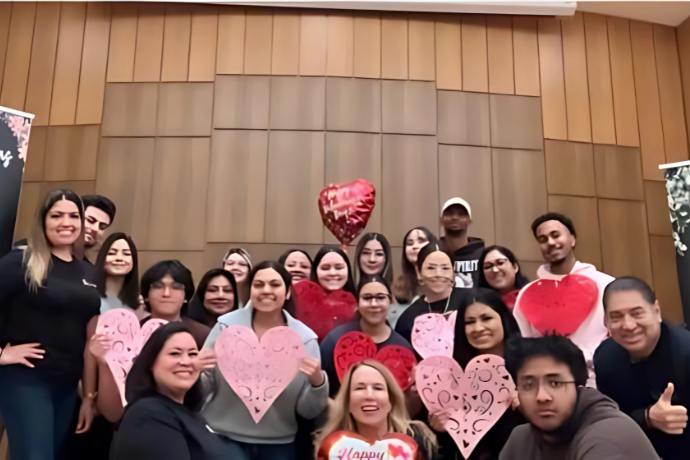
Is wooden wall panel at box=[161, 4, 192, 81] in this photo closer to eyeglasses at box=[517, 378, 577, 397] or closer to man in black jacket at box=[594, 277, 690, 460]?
eyeglasses at box=[517, 378, 577, 397]

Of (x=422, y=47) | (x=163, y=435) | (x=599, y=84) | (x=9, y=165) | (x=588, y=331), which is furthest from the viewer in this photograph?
(x=599, y=84)

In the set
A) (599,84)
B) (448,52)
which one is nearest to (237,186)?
(448,52)

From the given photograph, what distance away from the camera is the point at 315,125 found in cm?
437

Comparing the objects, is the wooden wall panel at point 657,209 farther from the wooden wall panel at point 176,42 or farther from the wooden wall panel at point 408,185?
the wooden wall panel at point 176,42

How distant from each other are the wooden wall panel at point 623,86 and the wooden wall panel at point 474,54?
1.05m

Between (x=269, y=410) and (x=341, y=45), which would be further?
(x=341, y=45)

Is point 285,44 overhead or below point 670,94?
overhead

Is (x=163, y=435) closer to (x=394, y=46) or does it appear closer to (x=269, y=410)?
(x=269, y=410)

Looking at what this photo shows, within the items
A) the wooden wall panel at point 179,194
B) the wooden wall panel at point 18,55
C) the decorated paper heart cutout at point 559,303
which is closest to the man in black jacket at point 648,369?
the decorated paper heart cutout at point 559,303

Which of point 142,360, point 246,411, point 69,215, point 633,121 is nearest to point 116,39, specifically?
point 69,215

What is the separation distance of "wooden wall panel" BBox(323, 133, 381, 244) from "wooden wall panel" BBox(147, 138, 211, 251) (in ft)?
2.86

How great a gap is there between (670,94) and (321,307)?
3.60 meters

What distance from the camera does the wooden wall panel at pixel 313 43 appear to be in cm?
443

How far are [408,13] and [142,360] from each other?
3256 mm
